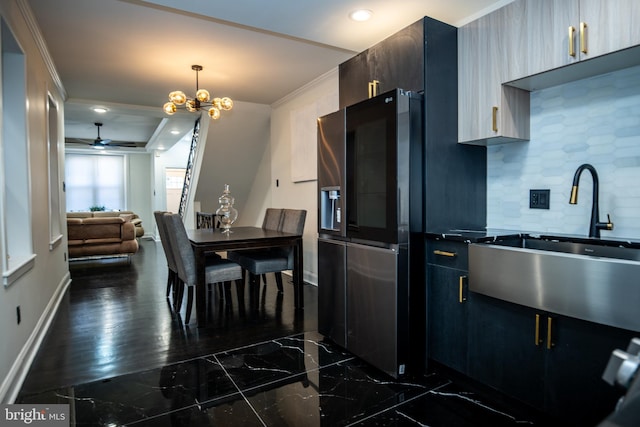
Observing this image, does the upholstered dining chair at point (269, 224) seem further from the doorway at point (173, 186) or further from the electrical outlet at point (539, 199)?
the doorway at point (173, 186)

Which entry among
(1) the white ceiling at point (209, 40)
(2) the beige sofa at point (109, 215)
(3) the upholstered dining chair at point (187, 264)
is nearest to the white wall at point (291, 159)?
(1) the white ceiling at point (209, 40)

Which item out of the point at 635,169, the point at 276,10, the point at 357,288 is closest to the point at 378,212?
the point at 357,288

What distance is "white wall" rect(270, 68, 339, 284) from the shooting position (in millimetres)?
4367

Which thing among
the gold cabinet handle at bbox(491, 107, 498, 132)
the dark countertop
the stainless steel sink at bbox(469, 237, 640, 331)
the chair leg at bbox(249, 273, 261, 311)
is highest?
the gold cabinet handle at bbox(491, 107, 498, 132)

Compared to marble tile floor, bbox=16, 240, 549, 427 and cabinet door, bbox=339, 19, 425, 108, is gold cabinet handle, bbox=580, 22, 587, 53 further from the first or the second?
marble tile floor, bbox=16, 240, 549, 427

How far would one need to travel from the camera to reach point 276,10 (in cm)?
247

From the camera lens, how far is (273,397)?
2.06m

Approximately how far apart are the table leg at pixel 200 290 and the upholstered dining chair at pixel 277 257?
0.64 m

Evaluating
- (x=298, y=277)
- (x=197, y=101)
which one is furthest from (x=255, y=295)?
(x=197, y=101)

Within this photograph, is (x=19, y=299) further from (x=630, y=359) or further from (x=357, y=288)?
(x=630, y=359)

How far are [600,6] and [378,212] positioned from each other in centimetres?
148

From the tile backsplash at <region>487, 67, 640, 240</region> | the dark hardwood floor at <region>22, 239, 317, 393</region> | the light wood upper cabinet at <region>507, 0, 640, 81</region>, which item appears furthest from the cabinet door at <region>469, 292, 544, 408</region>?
the dark hardwood floor at <region>22, 239, 317, 393</region>

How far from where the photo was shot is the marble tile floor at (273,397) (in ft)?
6.05

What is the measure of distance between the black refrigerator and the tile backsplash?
0.68 meters
